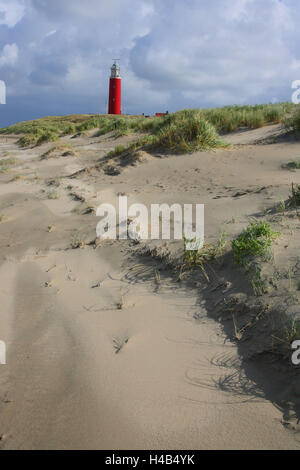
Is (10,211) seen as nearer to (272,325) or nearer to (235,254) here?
(235,254)

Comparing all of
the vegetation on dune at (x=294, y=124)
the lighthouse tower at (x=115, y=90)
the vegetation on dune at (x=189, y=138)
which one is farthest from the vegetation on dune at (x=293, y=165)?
the lighthouse tower at (x=115, y=90)

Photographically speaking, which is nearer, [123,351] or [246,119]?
[123,351]

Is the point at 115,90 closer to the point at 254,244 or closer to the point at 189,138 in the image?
the point at 189,138

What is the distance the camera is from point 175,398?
174 cm

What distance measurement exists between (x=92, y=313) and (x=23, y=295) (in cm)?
69

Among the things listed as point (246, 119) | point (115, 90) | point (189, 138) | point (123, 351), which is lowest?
point (123, 351)

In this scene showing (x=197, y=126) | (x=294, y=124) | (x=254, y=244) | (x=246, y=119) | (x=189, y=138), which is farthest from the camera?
(x=246, y=119)

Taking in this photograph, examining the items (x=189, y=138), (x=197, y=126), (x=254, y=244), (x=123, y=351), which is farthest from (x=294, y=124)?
(x=123, y=351)

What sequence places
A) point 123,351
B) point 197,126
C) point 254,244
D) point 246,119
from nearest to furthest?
point 123,351 < point 254,244 < point 197,126 < point 246,119

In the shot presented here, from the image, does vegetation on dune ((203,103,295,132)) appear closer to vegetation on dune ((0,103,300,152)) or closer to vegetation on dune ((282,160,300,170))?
vegetation on dune ((0,103,300,152))

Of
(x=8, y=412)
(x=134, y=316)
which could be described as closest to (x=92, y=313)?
(x=134, y=316)

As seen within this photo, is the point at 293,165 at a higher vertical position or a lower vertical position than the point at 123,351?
higher

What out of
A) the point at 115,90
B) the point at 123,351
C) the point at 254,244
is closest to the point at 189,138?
the point at 254,244

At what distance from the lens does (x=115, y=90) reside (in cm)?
4116
